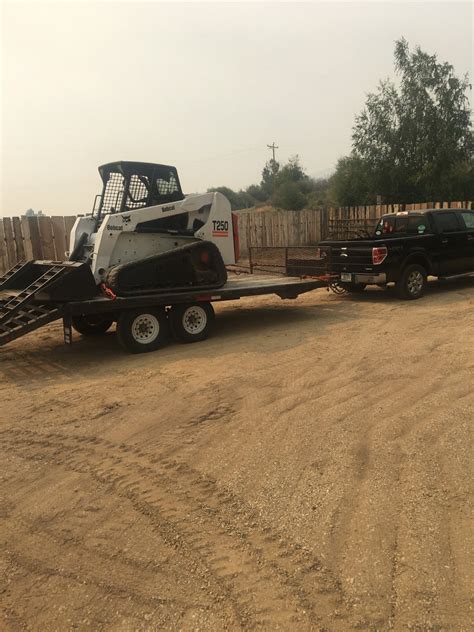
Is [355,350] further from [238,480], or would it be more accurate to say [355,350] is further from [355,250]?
[355,250]

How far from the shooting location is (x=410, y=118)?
1315 inches

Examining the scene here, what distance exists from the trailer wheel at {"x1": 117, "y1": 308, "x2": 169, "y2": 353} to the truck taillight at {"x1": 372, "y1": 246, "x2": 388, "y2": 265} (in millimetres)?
5149

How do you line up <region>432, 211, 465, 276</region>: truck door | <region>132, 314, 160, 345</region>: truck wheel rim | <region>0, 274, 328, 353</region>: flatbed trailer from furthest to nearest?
1. <region>432, 211, 465, 276</region>: truck door
2. <region>132, 314, 160, 345</region>: truck wheel rim
3. <region>0, 274, 328, 353</region>: flatbed trailer

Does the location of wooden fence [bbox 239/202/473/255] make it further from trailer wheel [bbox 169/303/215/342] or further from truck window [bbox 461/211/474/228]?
trailer wheel [bbox 169/303/215/342]

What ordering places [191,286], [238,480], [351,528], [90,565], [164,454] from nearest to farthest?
[90,565], [351,528], [238,480], [164,454], [191,286]

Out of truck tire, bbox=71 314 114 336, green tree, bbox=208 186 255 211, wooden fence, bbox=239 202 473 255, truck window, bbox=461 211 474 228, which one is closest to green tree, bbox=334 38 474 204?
wooden fence, bbox=239 202 473 255

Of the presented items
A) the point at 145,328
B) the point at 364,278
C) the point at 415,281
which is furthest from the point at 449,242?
the point at 145,328

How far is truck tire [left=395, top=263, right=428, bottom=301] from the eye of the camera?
1112 centimetres

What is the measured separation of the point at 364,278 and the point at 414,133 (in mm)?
26504

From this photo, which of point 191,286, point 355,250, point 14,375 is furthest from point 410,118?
point 14,375

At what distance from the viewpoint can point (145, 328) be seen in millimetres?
7941

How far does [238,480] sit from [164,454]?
787 millimetres

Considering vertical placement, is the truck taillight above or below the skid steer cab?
below

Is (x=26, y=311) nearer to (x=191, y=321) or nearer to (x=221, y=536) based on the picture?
(x=191, y=321)
